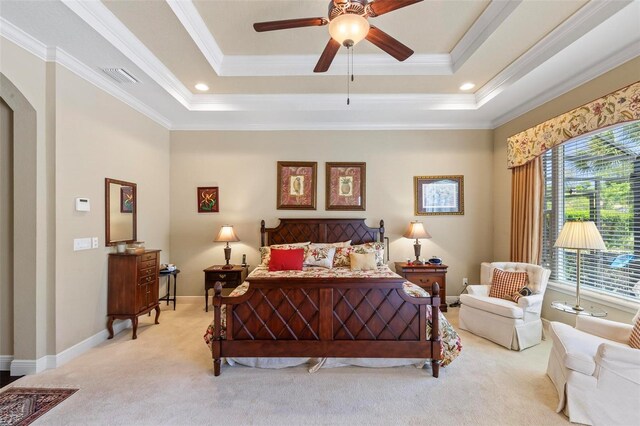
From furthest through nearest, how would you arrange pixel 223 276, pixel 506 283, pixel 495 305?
pixel 223 276
pixel 506 283
pixel 495 305

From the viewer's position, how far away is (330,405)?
7.36ft

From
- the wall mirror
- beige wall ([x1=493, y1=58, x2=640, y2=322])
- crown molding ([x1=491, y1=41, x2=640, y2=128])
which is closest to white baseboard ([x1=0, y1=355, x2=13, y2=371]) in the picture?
the wall mirror

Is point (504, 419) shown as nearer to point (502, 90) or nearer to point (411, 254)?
point (411, 254)

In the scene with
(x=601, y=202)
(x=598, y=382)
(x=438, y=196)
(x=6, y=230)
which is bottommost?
(x=598, y=382)

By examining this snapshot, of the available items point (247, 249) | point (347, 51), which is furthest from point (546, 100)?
point (247, 249)

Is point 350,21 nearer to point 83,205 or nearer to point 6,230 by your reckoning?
point 83,205

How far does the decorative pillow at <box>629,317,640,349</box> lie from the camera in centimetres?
216

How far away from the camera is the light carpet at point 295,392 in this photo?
6.94 ft

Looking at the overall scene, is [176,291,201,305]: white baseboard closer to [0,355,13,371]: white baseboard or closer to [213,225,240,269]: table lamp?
[213,225,240,269]: table lamp

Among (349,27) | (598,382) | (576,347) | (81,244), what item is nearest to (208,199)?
(81,244)

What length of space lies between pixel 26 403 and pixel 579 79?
6308mm

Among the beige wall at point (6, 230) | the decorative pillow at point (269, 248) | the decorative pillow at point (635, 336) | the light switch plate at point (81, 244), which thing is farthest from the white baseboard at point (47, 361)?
the decorative pillow at point (635, 336)

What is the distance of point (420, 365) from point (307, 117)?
12.7ft

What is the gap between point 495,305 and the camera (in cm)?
330
